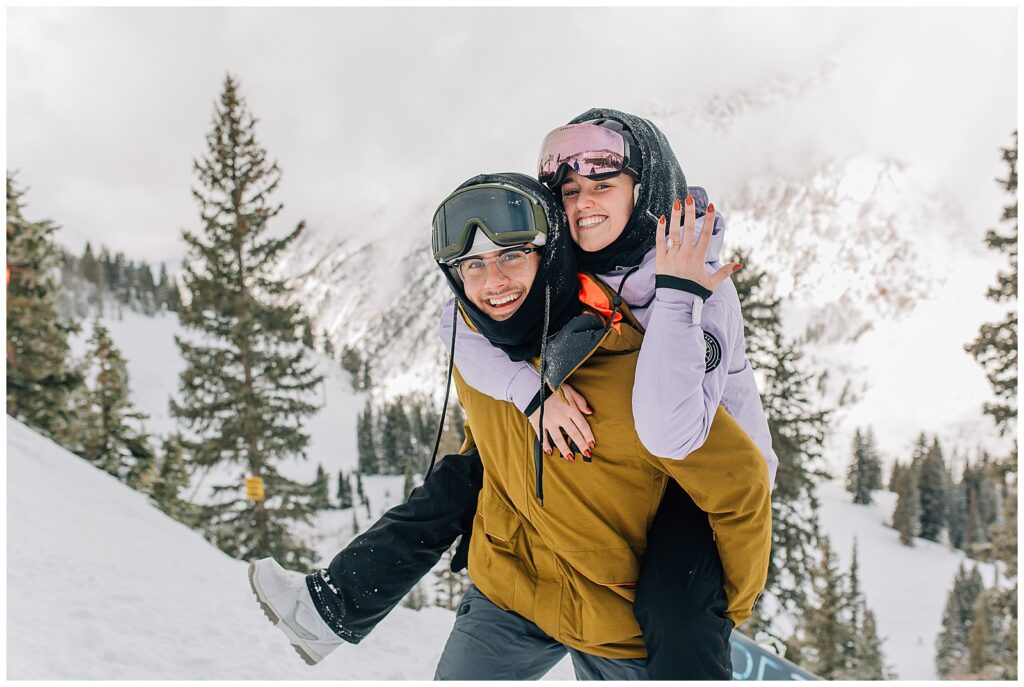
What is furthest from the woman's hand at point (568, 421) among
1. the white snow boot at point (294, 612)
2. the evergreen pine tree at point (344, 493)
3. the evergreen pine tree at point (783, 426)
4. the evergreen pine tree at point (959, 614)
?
the evergreen pine tree at point (344, 493)

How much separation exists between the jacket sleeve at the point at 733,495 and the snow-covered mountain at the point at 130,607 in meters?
3.22

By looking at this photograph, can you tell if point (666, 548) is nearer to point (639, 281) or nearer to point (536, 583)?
point (536, 583)

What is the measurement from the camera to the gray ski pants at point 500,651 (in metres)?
2.24

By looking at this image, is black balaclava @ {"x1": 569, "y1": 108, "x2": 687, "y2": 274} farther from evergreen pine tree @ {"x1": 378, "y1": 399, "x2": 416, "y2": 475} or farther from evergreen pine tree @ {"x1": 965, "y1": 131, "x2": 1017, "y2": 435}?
evergreen pine tree @ {"x1": 378, "y1": 399, "x2": 416, "y2": 475}

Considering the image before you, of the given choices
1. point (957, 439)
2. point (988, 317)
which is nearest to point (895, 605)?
point (957, 439)

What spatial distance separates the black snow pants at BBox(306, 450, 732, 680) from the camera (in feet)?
6.49

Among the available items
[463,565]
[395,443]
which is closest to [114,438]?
[463,565]

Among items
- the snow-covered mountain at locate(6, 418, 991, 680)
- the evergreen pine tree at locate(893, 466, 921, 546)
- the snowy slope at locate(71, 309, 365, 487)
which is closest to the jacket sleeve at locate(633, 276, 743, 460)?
the snow-covered mountain at locate(6, 418, 991, 680)

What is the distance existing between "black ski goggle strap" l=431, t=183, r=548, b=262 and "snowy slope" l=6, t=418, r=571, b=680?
3278mm

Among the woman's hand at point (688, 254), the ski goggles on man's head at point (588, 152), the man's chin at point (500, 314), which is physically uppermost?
the ski goggles on man's head at point (588, 152)

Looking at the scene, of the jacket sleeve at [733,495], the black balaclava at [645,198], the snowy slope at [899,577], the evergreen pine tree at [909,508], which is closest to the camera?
the jacket sleeve at [733,495]

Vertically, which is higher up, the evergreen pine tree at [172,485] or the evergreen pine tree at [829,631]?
the evergreen pine tree at [172,485]

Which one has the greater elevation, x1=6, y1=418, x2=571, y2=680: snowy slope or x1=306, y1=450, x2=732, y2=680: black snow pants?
x1=306, y1=450, x2=732, y2=680: black snow pants

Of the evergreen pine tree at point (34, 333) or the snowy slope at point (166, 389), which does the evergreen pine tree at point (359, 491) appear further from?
the evergreen pine tree at point (34, 333)
